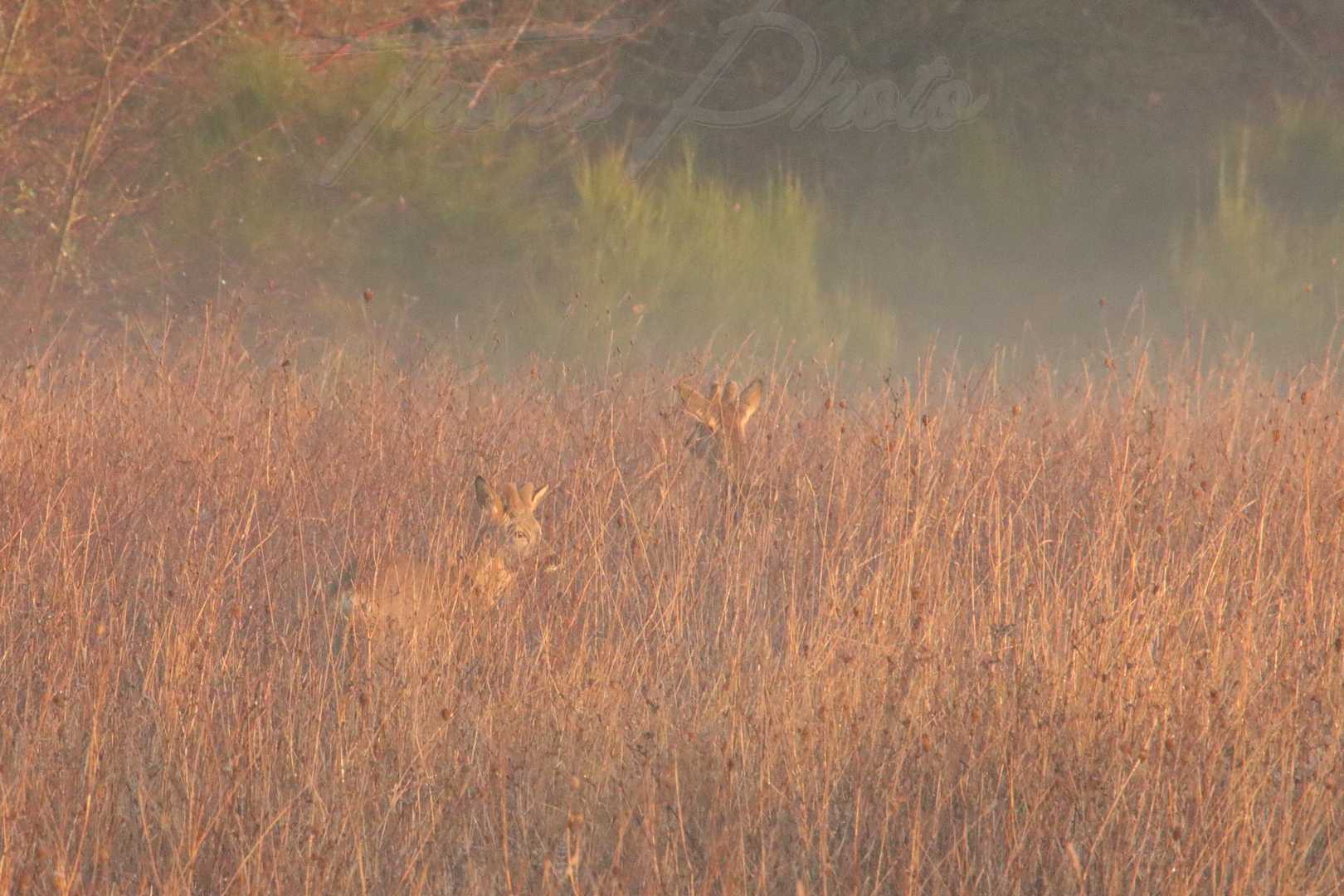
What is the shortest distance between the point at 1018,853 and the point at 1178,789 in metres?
0.42

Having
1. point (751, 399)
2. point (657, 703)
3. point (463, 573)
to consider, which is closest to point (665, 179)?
point (751, 399)

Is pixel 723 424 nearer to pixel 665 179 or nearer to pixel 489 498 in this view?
pixel 489 498

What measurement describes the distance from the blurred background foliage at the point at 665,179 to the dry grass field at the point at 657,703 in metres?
4.25

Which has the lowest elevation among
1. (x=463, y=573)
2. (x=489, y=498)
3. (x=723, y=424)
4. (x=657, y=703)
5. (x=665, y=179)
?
(x=665, y=179)

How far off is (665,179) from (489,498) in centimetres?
862

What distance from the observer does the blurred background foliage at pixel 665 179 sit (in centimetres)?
1093

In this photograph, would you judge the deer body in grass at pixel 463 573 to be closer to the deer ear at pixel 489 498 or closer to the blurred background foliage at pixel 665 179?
the deer ear at pixel 489 498

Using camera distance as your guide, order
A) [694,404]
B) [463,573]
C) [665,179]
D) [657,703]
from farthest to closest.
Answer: [665,179], [694,404], [463,573], [657,703]

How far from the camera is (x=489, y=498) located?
17.8ft

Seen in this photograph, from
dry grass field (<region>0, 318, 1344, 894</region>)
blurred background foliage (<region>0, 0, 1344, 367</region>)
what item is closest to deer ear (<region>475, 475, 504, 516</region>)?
dry grass field (<region>0, 318, 1344, 894</region>)

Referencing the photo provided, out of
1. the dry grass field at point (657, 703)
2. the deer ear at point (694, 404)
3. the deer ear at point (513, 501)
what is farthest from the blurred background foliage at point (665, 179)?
the dry grass field at point (657, 703)

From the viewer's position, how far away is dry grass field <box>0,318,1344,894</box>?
2932 mm

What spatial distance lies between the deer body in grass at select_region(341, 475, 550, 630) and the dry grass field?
0.06 metres

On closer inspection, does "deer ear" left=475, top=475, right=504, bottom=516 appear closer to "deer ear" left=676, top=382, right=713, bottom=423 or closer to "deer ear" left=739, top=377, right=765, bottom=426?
"deer ear" left=676, top=382, right=713, bottom=423
